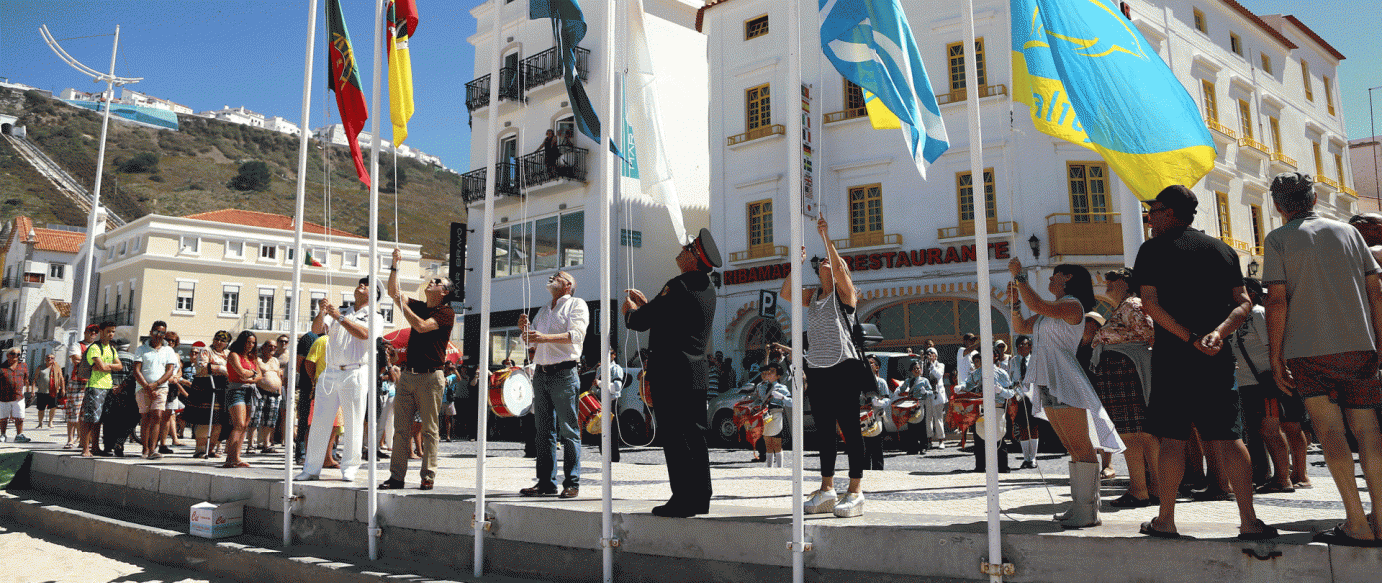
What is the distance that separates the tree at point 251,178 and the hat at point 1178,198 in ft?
Result: 447

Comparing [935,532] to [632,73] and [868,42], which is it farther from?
[632,73]

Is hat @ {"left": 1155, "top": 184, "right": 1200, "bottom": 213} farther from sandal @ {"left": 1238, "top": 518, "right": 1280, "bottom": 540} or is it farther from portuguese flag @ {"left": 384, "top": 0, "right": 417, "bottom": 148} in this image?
portuguese flag @ {"left": 384, "top": 0, "right": 417, "bottom": 148}

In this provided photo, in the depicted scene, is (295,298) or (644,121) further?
(295,298)

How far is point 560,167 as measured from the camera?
26.4 m

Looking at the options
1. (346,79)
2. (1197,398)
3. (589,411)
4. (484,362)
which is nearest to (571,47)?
(484,362)

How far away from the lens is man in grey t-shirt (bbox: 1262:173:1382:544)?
12.8 feet

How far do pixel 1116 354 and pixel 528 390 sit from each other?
542 centimetres

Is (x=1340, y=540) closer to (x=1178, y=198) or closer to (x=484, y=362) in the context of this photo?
(x=1178, y=198)

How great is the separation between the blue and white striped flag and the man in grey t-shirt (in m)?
1.76

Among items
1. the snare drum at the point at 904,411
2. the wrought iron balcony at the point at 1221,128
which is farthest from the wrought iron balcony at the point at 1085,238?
the snare drum at the point at 904,411

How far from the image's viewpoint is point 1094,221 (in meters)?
19.8

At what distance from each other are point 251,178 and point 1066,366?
136899 mm

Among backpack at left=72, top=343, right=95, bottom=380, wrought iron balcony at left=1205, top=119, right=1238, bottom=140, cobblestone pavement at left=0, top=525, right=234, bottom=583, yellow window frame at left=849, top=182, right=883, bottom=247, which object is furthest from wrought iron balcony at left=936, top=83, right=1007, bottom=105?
cobblestone pavement at left=0, top=525, right=234, bottom=583

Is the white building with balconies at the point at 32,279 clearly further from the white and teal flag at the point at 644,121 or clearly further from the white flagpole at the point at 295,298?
the white and teal flag at the point at 644,121
